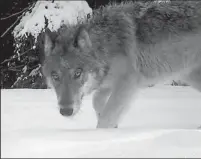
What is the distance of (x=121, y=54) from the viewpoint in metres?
4.11

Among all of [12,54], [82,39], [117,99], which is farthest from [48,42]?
[12,54]

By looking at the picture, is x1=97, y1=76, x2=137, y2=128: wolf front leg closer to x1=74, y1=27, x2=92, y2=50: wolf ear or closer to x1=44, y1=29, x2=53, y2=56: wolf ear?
x1=74, y1=27, x2=92, y2=50: wolf ear

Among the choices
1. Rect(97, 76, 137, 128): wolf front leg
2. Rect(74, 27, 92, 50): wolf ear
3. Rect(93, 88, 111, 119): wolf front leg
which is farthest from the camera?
Rect(93, 88, 111, 119): wolf front leg

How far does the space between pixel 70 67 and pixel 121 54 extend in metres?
0.72

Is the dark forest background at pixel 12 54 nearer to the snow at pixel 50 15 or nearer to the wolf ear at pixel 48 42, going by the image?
the snow at pixel 50 15

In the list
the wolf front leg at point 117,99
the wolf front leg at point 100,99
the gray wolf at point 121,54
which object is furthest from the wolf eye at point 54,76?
the wolf front leg at point 100,99

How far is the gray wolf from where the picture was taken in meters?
3.68

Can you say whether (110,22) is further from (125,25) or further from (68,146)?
(68,146)

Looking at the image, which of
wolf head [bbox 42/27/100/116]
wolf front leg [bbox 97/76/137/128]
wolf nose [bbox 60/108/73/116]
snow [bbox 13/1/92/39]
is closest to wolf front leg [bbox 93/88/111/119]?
wolf front leg [bbox 97/76/137/128]

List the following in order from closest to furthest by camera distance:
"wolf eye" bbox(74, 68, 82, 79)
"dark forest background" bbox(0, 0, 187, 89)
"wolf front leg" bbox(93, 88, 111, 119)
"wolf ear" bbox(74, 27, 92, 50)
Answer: "wolf eye" bbox(74, 68, 82, 79) < "wolf ear" bbox(74, 27, 92, 50) < "wolf front leg" bbox(93, 88, 111, 119) < "dark forest background" bbox(0, 0, 187, 89)

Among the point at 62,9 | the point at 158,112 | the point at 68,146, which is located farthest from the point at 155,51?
the point at 62,9

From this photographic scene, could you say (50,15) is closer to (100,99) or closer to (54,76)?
(100,99)

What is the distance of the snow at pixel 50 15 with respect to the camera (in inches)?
380

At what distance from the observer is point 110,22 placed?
429cm
